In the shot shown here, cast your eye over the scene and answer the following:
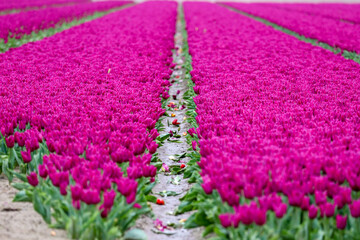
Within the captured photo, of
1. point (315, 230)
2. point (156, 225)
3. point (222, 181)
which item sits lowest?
point (156, 225)

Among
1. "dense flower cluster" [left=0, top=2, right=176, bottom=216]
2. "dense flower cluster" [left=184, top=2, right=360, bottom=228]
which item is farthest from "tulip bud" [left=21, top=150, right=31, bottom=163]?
"dense flower cluster" [left=184, top=2, right=360, bottom=228]

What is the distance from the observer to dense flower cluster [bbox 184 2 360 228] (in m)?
3.14

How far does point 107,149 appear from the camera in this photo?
420 cm

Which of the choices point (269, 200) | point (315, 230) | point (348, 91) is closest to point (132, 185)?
point (269, 200)

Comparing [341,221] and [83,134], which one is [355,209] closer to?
[341,221]

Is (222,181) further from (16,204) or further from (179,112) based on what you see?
(179,112)

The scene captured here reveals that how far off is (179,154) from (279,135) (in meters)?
1.78

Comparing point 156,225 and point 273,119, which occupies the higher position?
point 273,119

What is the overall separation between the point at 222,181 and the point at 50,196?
153 cm

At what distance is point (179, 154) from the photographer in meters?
5.61

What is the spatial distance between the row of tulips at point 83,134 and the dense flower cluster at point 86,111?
0.01 metres

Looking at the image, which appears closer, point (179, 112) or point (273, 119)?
point (273, 119)

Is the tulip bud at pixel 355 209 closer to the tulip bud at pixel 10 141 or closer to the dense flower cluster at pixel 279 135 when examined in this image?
the dense flower cluster at pixel 279 135

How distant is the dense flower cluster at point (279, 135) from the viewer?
124 inches
